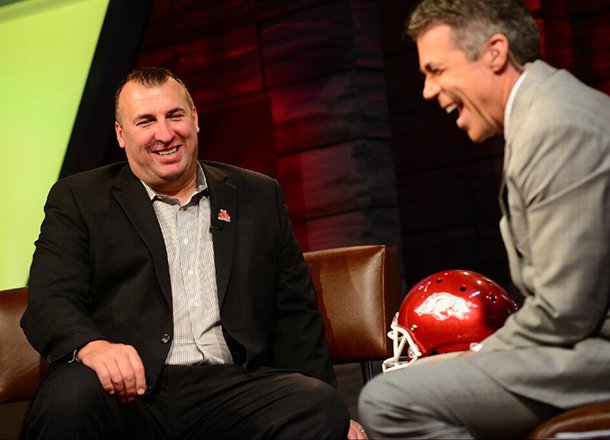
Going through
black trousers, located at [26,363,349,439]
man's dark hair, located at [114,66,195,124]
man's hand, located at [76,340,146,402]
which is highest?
man's dark hair, located at [114,66,195,124]

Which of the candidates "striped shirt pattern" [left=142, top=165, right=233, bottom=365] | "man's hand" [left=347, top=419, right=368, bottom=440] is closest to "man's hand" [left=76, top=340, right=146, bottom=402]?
"striped shirt pattern" [left=142, top=165, right=233, bottom=365]

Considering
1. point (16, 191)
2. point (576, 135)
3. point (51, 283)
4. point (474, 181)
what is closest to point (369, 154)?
point (474, 181)

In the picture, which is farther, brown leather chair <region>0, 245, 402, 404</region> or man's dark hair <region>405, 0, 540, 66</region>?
brown leather chair <region>0, 245, 402, 404</region>

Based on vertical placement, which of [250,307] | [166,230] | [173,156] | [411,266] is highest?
[173,156]

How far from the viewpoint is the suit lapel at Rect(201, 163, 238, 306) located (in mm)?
3291

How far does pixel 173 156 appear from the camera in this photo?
3.39 meters

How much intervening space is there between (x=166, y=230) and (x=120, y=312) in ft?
1.08

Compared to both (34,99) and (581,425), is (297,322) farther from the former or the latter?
(34,99)

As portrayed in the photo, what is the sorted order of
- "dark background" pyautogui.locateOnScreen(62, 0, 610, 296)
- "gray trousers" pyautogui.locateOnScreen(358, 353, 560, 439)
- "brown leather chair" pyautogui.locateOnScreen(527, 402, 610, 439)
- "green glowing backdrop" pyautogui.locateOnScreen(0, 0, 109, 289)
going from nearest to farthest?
"brown leather chair" pyautogui.locateOnScreen(527, 402, 610, 439) < "gray trousers" pyautogui.locateOnScreen(358, 353, 560, 439) < "green glowing backdrop" pyautogui.locateOnScreen(0, 0, 109, 289) < "dark background" pyautogui.locateOnScreen(62, 0, 610, 296)

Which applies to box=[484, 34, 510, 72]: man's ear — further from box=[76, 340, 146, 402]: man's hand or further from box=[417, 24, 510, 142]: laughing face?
box=[76, 340, 146, 402]: man's hand

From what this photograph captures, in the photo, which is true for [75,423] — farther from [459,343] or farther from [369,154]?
[369,154]

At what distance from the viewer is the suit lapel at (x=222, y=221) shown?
329 cm

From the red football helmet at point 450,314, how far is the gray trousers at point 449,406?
55 cm

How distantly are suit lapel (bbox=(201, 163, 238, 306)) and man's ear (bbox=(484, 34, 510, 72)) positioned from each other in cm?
Answer: 130
